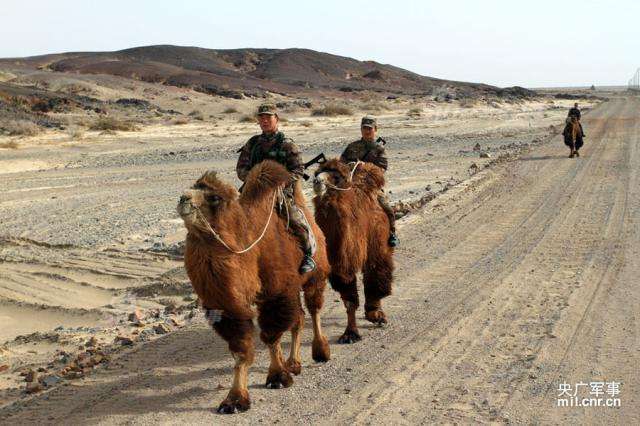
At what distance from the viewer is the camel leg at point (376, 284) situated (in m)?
8.84

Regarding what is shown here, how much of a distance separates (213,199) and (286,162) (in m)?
1.67

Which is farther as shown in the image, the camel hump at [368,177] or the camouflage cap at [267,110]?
the camel hump at [368,177]

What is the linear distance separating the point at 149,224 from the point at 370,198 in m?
9.47

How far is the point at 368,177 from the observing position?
8.91 meters

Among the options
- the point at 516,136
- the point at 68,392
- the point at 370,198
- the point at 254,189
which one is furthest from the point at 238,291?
the point at 516,136

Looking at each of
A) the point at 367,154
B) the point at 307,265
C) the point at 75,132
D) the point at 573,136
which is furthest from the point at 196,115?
the point at 307,265

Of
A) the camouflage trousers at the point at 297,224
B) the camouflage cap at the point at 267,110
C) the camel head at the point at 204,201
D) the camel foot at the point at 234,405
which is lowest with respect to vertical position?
the camel foot at the point at 234,405

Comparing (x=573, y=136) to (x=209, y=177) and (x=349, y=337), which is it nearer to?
(x=349, y=337)

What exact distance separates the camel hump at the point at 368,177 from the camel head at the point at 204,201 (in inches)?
104

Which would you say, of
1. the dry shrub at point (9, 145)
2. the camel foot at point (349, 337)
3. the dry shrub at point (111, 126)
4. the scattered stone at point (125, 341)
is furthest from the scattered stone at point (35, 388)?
the dry shrub at point (111, 126)

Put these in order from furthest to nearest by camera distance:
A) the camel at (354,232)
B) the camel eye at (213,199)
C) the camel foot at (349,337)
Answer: the camel foot at (349,337)
the camel at (354,232)
the camel eye at (213,199)

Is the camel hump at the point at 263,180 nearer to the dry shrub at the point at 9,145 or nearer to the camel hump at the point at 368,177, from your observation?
the camel hump at the point at 368,177

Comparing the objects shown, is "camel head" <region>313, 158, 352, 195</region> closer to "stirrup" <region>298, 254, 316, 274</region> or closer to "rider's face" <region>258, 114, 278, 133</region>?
"rider's face" <region>258, 114, 278, 133</region>

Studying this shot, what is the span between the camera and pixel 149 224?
17.1m
